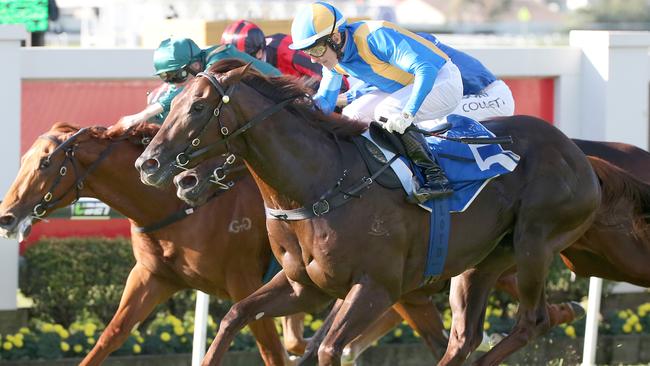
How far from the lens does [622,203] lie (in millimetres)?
6691

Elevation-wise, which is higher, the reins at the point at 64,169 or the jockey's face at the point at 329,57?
the jockey's face at the point at 329,57

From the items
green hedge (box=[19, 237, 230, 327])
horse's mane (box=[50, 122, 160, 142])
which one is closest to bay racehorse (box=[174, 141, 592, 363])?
horse's mane (box=[50, 122, 160, 142])

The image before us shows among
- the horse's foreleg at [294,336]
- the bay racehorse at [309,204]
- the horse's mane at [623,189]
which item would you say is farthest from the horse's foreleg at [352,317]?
the horse's mane at [623,189]

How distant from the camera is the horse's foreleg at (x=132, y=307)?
6.45m

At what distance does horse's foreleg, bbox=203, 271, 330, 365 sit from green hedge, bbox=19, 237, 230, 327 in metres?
2.55

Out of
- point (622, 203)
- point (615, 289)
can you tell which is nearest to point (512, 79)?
point (615, 289)

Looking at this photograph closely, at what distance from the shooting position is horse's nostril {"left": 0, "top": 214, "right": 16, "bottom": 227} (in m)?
6.19

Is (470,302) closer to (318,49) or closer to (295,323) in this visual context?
(295,323)

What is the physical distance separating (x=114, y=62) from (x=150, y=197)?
205cm

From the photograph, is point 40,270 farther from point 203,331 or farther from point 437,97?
point 437,97

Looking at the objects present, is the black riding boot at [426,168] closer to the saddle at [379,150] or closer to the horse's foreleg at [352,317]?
the saddle at [379,150]

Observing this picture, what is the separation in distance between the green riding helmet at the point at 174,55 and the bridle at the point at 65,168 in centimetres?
47

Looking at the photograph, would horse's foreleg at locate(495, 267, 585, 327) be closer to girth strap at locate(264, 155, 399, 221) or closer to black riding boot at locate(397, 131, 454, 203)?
black riding boot at locate(397, 131, 454, 203)

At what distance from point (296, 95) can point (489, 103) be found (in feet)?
5.49
